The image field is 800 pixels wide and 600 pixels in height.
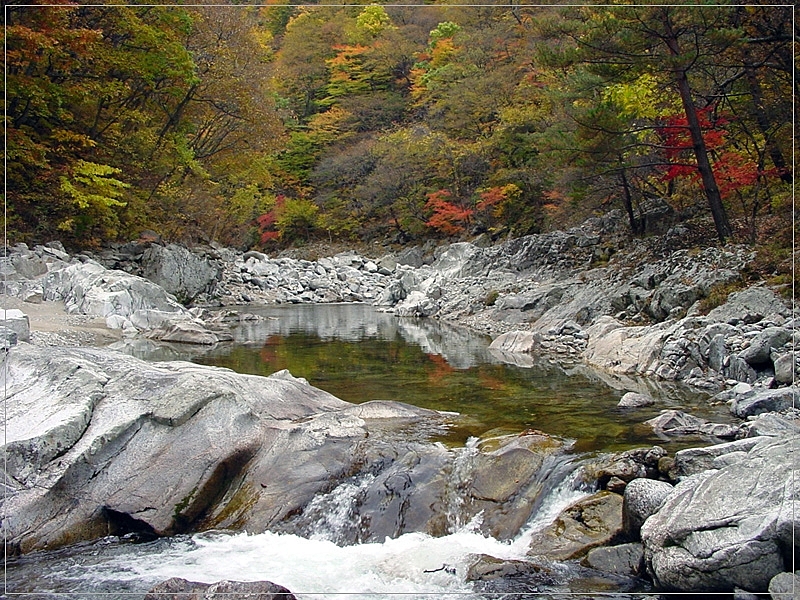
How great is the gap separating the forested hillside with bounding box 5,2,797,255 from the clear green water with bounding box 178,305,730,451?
5.52 meters

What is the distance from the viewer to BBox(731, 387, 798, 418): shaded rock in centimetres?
815

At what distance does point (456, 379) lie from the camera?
12398mm

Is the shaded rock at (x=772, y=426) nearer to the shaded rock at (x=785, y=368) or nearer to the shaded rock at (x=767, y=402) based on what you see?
the shaded rock at (x=767, y=402)

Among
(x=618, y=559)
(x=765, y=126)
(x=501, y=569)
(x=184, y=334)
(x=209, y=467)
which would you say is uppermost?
(x=765, y=126)

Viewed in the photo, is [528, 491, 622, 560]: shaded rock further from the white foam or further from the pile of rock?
the pile of rock

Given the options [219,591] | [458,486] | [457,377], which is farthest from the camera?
[457,377]

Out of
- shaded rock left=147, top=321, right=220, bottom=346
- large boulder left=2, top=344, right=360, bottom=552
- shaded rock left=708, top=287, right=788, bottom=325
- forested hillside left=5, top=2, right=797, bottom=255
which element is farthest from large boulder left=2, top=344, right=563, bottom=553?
forested hillside left=5, top=2, right=797, bottom=255

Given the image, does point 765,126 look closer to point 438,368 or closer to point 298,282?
point 438,368

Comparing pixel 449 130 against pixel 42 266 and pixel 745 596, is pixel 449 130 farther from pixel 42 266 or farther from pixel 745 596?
pixel 745 596

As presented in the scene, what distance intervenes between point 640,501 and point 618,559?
1.68 ft

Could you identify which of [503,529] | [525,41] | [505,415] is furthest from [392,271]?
[503,529]

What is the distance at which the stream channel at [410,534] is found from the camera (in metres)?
5.58

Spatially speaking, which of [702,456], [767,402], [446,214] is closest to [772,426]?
[702,456]

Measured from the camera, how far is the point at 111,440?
7.13 m
